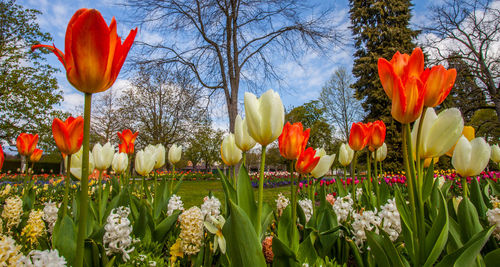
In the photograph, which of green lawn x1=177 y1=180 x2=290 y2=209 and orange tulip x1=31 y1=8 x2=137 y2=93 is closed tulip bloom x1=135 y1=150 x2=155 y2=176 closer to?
green lawn x1=177 y1=180 x2=290 y2=209

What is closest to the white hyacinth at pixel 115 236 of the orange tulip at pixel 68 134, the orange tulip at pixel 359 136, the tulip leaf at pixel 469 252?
the orange tulip at pixel 68 134

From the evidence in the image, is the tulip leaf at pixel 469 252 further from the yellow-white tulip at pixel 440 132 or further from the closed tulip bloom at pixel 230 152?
the closed tulip bloom at pixel 230 152

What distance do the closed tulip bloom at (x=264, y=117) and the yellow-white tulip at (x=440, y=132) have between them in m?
0.54

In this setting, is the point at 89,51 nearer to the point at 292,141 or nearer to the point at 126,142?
the point at 292,141

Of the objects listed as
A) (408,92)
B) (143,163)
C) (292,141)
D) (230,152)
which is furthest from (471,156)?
(143,163)

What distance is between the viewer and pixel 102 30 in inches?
21.6

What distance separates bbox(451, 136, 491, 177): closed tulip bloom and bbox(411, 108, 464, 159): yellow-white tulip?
0.90 ft

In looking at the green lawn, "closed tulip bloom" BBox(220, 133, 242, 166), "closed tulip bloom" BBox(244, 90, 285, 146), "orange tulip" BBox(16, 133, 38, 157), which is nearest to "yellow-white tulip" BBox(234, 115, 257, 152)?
"closed tulip bloom" BBox(220, 133, 242, 166)

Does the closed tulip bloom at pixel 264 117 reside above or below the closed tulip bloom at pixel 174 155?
above

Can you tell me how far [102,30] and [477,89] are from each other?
60.1 feet

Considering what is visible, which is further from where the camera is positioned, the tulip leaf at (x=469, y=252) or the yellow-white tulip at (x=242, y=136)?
the yellow-white tulip at (x=242, y=136)

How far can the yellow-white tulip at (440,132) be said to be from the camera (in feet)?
3.01

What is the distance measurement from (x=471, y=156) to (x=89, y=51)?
1449 mm

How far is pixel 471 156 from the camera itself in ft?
3.75
